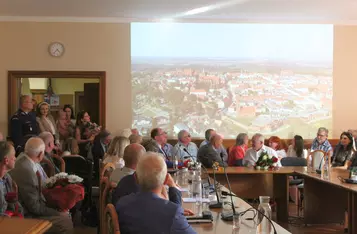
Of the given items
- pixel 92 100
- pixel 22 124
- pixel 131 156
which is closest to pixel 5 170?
pixel 131 156

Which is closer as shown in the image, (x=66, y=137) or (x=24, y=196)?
(x=24, y=196)

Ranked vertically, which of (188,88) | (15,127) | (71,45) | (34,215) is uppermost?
(71,45)

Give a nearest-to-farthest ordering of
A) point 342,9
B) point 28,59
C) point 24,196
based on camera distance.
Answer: point 24,196 → point 342,9 → point 28,59

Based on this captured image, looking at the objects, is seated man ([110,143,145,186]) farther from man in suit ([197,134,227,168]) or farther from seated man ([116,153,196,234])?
man in suit ([197,134,227,168])

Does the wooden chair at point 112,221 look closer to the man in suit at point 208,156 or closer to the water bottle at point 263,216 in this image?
the water bottle at point 263,216

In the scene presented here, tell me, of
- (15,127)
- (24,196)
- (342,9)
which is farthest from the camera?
(342,9)

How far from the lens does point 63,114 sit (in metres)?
9.37

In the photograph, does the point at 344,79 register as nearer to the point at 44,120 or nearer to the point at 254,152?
the point at 254,152

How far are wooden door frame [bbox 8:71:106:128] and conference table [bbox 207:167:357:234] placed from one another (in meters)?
3.31

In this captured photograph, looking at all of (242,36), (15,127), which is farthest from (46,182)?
(242,36)

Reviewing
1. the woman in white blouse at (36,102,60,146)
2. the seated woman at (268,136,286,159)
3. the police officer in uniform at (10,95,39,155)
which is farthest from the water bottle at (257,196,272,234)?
the seated woman at (268,136,286,159)

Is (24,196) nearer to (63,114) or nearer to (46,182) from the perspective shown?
(46,182)

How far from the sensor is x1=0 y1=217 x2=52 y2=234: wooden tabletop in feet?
4.87

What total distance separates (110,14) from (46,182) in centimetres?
559
